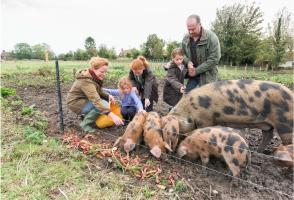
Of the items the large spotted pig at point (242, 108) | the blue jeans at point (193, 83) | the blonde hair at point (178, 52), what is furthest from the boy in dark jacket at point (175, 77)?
the large spotted pig at point (242, 108)

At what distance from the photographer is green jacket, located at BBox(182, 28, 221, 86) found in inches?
195

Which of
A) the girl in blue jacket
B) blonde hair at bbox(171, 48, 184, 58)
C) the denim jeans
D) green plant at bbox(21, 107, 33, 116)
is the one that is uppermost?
blonde hair at bbox(171, 48, 184, 58)

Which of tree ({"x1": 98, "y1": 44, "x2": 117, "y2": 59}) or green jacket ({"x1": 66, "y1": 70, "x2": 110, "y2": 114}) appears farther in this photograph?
tree ({"x1": 98, "y1": 44, "x2": 117, "y2": 59})

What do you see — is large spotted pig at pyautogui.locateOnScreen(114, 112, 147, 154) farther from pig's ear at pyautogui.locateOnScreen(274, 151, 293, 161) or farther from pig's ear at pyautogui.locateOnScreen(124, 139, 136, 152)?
pig's ear at pyautogui.locateOnScreen(274, 151, 293, 161)

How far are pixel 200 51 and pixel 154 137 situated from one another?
1.79 metres

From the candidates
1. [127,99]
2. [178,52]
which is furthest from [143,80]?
[178,52]

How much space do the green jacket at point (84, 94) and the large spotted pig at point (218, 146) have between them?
4.69 feet

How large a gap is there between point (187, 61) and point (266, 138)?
1.79 metres

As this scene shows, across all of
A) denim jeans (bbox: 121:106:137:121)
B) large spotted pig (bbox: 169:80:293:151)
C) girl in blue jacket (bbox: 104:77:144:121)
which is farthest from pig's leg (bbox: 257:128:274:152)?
denim jeans (bbox: 121:106:137:121)

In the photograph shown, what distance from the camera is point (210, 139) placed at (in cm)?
358

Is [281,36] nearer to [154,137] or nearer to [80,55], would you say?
[80,55]

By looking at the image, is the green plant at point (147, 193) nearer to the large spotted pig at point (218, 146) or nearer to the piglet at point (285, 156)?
the large spotted pig at point (218, 146)

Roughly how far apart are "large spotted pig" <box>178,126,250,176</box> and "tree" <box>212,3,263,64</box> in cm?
2614

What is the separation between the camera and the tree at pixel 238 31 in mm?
28875
